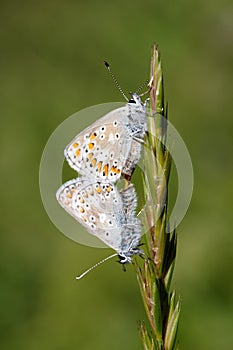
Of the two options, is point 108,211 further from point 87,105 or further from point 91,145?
point 87,105

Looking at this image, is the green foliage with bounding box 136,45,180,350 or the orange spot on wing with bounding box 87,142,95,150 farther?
the orange spot on wing with bounding box 87,142,95,150

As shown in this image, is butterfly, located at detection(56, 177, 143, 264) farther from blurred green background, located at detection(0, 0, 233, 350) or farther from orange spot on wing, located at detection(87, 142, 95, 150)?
blurred green background, located at detection(0, 0, 233, 350)

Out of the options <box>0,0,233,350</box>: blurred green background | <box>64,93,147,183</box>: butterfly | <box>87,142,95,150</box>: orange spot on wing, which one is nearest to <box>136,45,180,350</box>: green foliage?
<box>64,93,147,183</box>: butterfly

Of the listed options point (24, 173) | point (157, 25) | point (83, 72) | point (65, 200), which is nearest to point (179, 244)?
point (24, 173)

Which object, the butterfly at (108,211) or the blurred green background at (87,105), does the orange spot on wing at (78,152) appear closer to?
the butterfly at (108,211)

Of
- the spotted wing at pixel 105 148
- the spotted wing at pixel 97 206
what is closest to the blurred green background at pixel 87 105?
the spotted wing at pixel 97 206

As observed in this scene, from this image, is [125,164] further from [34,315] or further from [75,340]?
[34,315]

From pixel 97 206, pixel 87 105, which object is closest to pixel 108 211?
pixel 97 206
